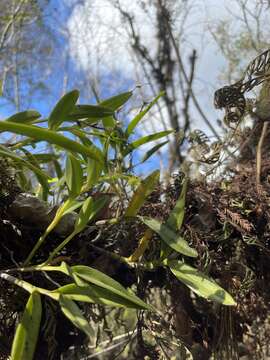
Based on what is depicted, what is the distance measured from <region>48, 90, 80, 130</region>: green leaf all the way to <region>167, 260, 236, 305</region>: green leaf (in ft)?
0.51

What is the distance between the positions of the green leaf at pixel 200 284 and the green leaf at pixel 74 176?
101 mm

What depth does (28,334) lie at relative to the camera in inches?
12.4

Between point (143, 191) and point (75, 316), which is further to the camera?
point (143, 191)

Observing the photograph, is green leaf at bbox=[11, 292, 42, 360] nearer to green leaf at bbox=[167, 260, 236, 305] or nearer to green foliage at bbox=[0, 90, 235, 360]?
green foliage at bbox=[0, 90, 235, 360]

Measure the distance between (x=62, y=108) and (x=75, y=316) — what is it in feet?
0.56

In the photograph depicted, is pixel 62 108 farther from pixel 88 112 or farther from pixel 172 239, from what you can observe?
pixel 172 239

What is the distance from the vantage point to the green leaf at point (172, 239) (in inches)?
14.2

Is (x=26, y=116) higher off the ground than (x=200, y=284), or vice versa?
(x=26, y=116)

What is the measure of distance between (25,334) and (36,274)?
0.08m

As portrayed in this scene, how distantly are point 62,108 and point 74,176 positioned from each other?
58 mm

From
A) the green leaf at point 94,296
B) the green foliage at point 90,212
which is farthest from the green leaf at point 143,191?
the green leaf at point 94,296

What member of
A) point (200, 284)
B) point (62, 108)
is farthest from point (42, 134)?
point (200, 284)

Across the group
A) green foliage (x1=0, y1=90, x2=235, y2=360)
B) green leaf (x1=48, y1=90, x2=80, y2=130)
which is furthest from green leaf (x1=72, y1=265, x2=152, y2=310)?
green leaf (x1=48, y1=90, x2=80, y2=130)

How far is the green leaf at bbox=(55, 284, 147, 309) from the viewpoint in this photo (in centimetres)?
32
